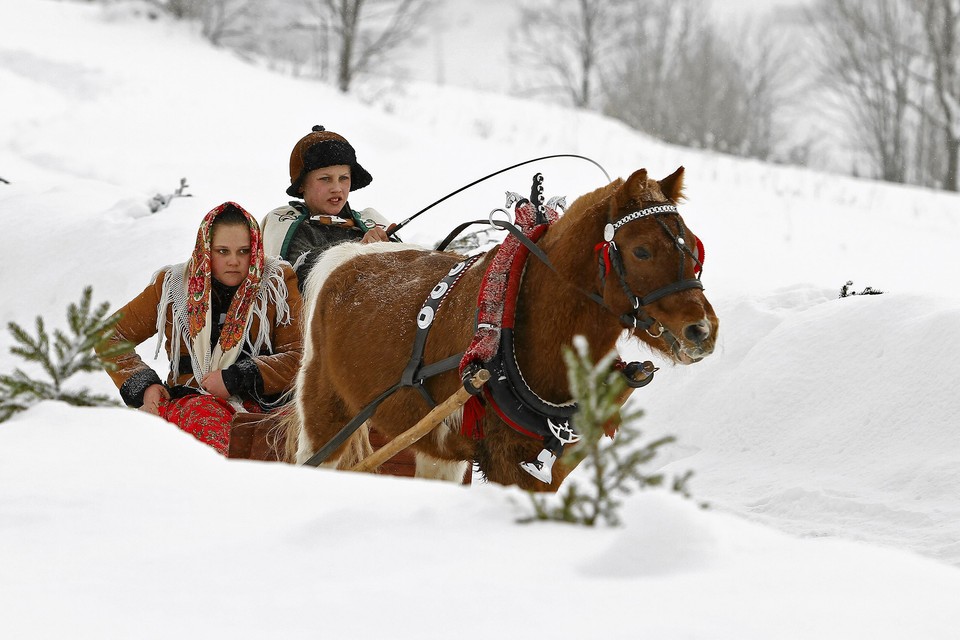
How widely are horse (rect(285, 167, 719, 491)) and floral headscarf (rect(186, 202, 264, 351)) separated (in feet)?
1.25

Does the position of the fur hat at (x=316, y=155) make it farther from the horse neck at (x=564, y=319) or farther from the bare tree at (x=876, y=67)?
the bare tree at (x=876, y=67)

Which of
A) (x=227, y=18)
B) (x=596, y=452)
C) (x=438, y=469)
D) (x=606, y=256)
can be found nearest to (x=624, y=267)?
(x=606, y=256)

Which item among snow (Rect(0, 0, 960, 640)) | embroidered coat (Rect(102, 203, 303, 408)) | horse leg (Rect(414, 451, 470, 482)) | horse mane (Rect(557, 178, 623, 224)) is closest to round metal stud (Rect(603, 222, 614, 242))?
horse mane (Rect(557, 178, 623, 224))

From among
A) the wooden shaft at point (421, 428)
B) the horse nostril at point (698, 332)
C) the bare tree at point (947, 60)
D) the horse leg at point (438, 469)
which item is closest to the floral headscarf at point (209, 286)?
the horse leg at point (438, 469)

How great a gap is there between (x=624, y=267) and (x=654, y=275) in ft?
0.33

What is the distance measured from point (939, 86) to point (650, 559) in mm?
22226

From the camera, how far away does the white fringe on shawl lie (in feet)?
14.2

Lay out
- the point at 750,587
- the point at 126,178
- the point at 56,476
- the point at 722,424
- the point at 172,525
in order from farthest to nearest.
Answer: the point at 126,178 → the point at 722,424 → the point at 56,476 → the point at 172,525 → the point at 750,587

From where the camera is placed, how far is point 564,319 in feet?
10.7

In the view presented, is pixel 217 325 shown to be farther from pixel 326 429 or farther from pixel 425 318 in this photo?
pixel 425 318

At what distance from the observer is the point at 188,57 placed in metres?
17.6

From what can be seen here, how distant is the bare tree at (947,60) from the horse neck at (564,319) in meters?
19.5

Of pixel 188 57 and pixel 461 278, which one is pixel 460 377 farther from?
pixel 188 57

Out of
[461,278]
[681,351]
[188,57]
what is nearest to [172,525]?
[681,351]
